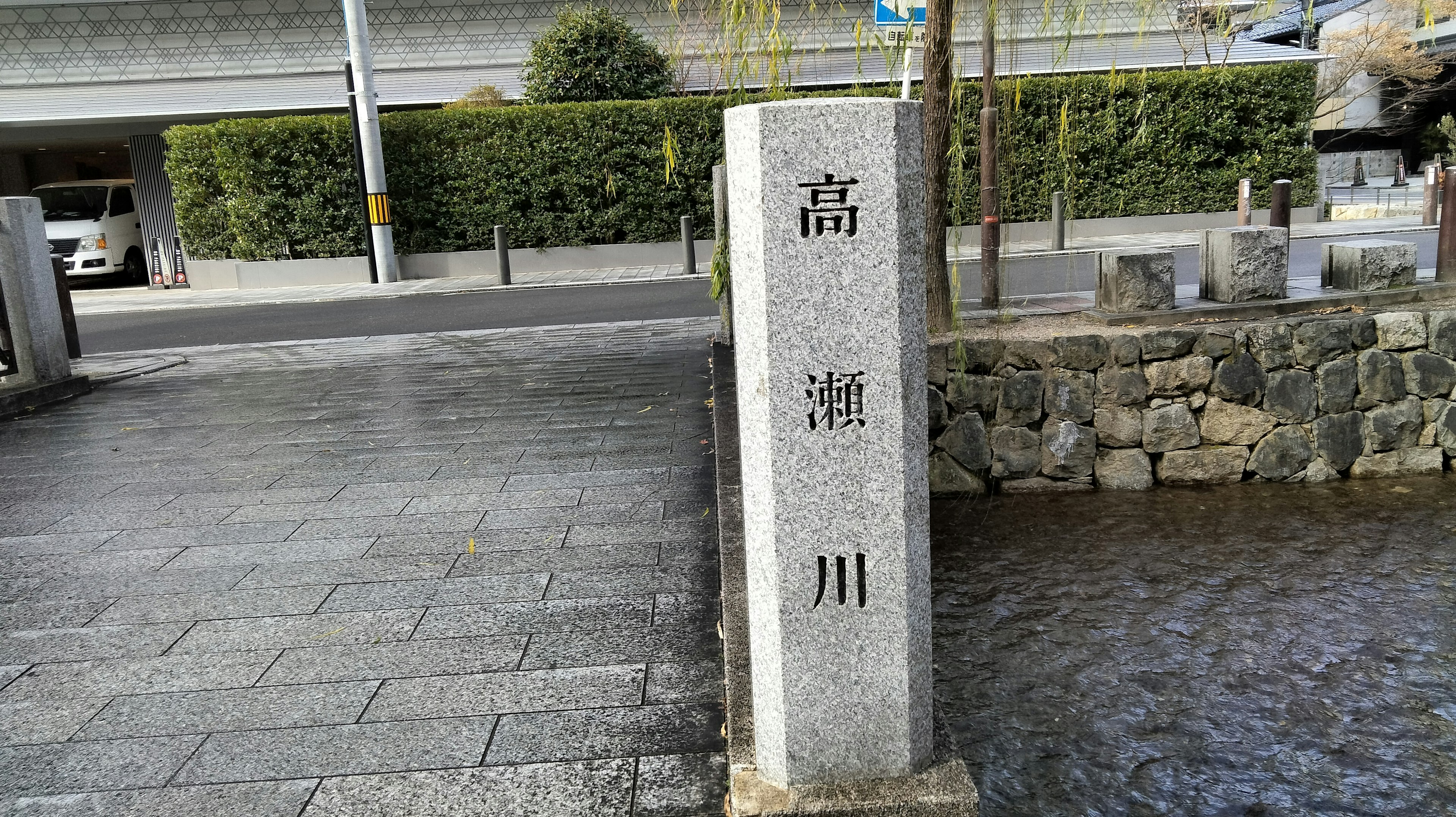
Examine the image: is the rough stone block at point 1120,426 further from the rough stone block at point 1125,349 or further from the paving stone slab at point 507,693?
the paving stone slab at point 507,693

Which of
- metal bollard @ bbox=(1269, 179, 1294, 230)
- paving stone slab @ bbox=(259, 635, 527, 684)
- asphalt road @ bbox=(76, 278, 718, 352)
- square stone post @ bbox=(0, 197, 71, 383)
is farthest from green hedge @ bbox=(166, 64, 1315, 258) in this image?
paving stone slab @ bbox=(259, 635, 527, 684)

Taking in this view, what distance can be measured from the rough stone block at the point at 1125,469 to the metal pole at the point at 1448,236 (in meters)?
2.17

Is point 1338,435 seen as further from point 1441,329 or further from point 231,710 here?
point 231,710

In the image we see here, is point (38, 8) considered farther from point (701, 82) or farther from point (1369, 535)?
point (1369, 535)

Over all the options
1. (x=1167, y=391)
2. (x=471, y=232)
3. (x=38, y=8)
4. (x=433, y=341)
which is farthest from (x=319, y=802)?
(x=38, y=8)

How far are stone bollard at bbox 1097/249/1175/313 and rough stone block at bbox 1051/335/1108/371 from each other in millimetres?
379

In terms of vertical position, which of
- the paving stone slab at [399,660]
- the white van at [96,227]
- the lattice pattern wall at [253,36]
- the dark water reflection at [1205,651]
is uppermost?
the lattice pattern wall at [253,36]

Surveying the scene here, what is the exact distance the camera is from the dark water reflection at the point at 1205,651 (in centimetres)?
298

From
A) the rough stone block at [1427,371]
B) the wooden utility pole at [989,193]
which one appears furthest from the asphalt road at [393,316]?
the rough stone block at [1427,371]

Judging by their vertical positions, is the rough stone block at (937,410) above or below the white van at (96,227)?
below

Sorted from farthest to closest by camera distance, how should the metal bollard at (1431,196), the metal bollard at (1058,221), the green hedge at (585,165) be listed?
the green hedge at (585,165), the metal bollard at (1431,196), the metal bollard at (1058,221)

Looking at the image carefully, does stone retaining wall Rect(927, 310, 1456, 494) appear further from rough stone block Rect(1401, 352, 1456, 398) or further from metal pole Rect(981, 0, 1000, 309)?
metal pole Rect(981, 0, 1000, 309)

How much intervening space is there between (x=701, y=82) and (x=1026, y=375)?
51.5 ft

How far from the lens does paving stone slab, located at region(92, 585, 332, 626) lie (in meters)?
3.95
